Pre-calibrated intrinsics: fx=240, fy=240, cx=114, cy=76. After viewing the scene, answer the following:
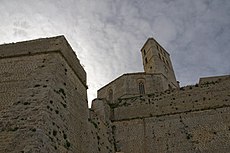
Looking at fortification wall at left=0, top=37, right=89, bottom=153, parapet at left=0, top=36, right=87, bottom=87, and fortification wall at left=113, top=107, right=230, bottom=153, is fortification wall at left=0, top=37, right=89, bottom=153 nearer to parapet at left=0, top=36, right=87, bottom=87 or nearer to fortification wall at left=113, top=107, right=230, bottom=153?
parapet at left=0, top=36, right=87, bottom=87

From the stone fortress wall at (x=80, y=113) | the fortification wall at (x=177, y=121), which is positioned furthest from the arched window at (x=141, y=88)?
the fortification wall at (x=177, y=121)

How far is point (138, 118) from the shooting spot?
18.9 metres

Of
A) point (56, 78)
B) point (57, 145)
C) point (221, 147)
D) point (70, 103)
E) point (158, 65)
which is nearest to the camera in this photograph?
point (57, 145)

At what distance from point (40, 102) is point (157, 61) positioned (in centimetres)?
2818

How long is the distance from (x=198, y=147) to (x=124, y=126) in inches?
219

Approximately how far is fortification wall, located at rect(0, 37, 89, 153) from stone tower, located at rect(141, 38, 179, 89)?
2257cm

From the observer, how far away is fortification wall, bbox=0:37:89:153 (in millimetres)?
8180

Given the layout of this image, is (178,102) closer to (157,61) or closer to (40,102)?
(40,102)

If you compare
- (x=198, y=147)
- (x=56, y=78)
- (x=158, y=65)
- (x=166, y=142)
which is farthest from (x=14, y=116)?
(x=158, y=65)

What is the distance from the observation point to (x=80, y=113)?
12.5 metres

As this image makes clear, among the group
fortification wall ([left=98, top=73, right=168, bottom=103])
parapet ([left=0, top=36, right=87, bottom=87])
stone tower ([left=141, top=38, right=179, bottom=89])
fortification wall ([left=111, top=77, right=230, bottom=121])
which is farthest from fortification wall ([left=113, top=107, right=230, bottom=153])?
stone tower ([left=141, top=38, right=179, bottom=89])

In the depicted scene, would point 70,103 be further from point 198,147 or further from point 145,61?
point 145,61

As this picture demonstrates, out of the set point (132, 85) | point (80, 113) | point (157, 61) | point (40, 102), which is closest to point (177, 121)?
point (80, 113)

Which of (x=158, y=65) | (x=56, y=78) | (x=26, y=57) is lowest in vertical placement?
(x=56, y=78)
